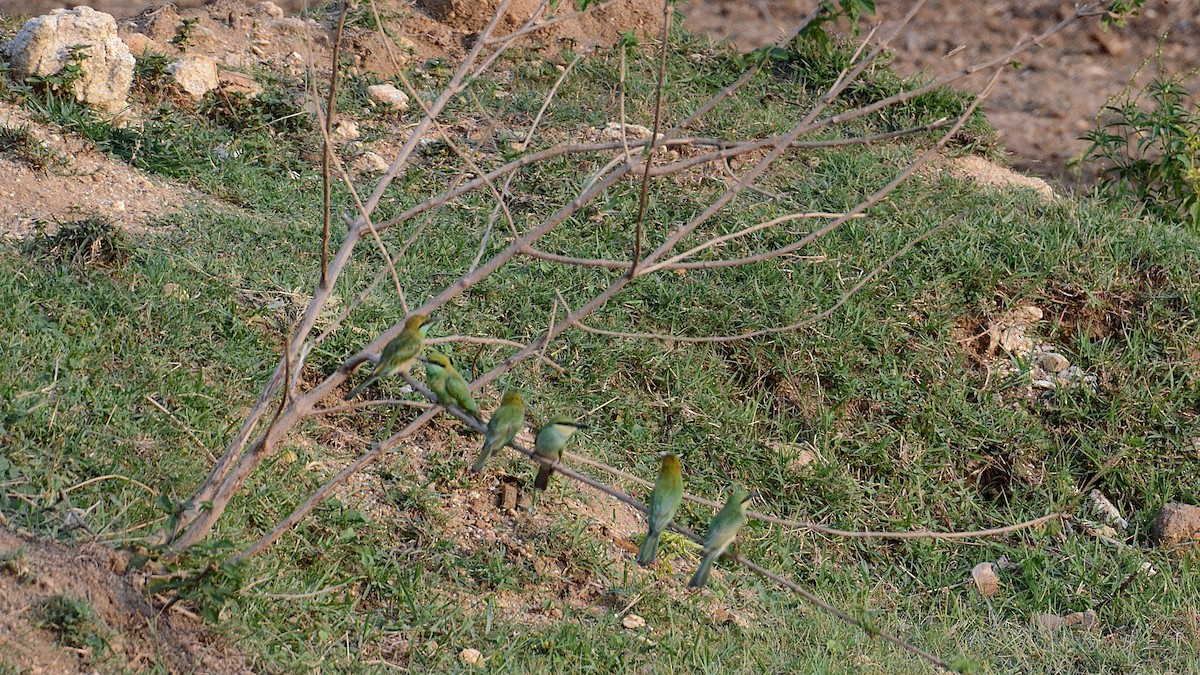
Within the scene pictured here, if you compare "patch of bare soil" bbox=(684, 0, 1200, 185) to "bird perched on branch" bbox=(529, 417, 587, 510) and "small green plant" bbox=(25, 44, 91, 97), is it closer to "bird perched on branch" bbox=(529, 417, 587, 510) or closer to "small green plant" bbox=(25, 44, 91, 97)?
"small green plant" bbox=(25, 44, 91, 97)

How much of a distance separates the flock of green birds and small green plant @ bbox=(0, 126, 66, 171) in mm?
2582

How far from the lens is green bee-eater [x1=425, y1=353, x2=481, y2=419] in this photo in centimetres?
270

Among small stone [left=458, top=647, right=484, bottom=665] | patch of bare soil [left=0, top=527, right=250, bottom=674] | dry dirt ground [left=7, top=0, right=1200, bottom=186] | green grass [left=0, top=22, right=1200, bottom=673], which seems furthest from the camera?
dry dirt ground [left=7, top=0, right=1200, bottom=186]

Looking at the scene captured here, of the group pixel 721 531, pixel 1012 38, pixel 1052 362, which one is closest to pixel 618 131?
pixel 1052 362

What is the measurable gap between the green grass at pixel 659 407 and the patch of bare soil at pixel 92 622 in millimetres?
99

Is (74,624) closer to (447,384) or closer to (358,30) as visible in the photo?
(447,384)

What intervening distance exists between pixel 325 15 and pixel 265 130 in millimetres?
1270

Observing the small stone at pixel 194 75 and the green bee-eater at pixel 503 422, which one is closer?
the green bee-eater at pixel 503 422

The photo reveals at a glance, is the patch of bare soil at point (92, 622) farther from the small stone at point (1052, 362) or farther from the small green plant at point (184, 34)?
the small green plant at point (184, 34)

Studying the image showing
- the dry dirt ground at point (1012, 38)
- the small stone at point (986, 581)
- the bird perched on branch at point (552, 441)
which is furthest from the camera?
the dry dirt ground at point (1012, 38)

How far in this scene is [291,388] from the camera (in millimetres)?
2717

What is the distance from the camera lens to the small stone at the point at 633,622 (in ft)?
11.3

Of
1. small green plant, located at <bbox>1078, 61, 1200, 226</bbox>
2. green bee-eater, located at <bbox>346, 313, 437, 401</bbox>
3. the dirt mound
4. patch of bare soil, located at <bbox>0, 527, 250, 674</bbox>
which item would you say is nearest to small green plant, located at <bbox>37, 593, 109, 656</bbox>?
patch of bare soil, located at <bbox>0, 527, 250, 674</bbox>

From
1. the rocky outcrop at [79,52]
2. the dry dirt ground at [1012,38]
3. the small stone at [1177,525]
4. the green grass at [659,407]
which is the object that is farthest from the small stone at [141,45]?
the small stone at [1177,525]
